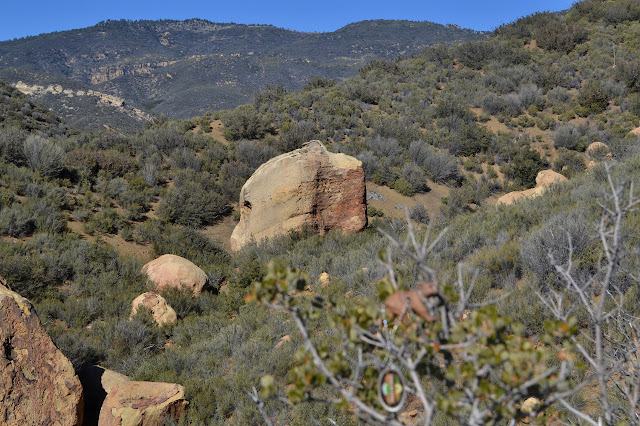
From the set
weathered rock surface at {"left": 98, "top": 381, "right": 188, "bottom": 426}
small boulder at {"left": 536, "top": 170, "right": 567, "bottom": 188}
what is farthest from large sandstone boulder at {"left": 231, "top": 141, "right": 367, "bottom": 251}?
small boulder at {"left": 536, "top": 170, "right": 567, "bottom": 188}

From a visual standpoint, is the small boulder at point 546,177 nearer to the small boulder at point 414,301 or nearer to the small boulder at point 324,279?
the small boulder at point 324,279

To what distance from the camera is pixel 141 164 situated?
13633 millimetres

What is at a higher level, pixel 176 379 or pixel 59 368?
pixel 59 368

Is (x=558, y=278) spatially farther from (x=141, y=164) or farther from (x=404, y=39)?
(x=404, y=39)

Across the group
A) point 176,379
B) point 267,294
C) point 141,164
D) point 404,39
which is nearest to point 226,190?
point 141,164

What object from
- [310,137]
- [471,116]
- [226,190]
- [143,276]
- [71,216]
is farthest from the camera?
[471,116]

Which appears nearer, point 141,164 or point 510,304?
point 510,304

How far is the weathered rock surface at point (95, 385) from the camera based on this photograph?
15.3ft

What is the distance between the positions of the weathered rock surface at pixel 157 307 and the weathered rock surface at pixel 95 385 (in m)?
1.49

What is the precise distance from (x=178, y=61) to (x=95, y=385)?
102948mm

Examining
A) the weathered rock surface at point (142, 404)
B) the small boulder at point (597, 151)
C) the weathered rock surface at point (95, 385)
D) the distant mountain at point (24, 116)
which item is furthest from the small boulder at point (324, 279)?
the distant mountain at point (24, 116)

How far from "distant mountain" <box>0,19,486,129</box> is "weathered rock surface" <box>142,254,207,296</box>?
116ft

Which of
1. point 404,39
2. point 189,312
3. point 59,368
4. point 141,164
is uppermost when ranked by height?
point 404,39

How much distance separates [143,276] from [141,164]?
691cm
